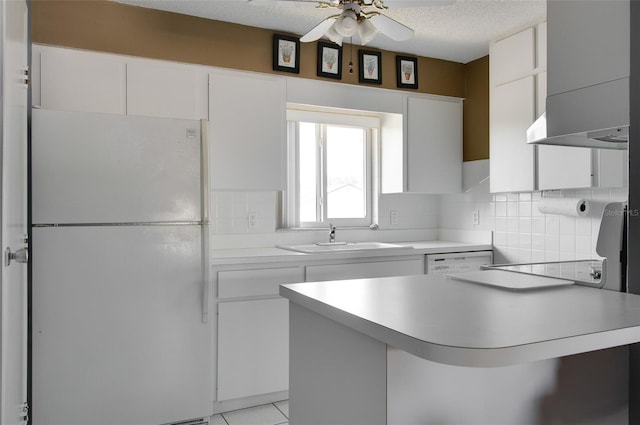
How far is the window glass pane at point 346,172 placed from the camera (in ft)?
12.7

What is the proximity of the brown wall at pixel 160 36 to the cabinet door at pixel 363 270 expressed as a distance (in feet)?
4.52

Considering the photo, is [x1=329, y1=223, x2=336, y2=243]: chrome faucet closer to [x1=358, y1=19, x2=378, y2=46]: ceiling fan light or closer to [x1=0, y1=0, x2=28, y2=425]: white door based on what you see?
[x1=358, y1=19, x2=378, y2=46]: ceiling fan light

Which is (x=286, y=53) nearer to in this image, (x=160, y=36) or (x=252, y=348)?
(x=160, y=36)

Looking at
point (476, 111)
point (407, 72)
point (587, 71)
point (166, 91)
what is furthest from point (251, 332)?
point (476, 111)

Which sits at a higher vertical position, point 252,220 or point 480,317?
point 252,220

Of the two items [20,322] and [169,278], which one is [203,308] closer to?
[169,278]

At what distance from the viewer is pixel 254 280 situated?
2846 mm

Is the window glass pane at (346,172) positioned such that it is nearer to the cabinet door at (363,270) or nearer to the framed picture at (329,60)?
the framed picture at (329,60)

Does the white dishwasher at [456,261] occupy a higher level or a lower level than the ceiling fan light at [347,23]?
lower

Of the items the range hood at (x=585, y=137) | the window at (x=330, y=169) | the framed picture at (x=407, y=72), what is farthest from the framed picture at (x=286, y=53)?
the range hood at (x=585, y=137)

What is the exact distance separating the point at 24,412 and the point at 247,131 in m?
1.94

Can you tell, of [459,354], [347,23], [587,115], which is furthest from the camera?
[347,23]

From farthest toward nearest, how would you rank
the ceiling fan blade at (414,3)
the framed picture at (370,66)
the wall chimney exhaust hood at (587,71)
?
1. the framed picture at (370,66)
2. the ceiling fan blade at (414,3)
3. the wall chimney exhaust hood at (587,71)

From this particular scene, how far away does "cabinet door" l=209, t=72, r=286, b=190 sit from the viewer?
305 cm
